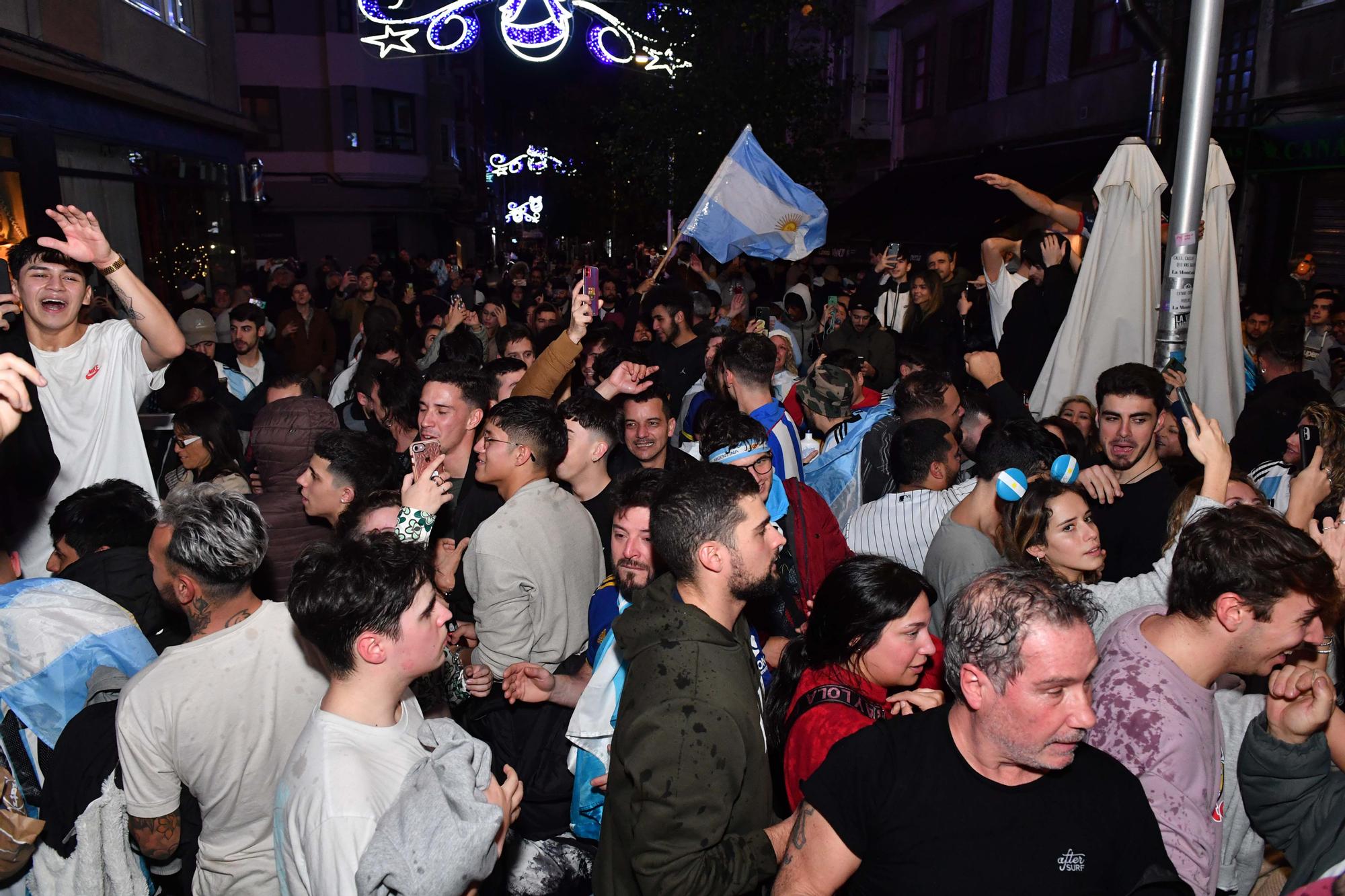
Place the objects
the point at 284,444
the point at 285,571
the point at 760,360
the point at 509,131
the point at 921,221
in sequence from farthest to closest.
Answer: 1. the point at 509,131
2. the point at 921,221
3. the point at 760,360
4. the point at 284,444
5. the point at 285,571

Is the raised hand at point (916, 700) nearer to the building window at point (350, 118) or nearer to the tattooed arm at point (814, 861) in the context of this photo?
the tattooed arm at point (814, 861)

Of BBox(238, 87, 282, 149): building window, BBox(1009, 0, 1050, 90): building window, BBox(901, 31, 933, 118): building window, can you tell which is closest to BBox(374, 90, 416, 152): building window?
BBox(238, 87, 282, 149): building window

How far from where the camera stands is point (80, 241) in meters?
4.24

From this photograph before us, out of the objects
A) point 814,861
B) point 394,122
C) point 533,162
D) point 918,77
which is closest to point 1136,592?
point 814,861

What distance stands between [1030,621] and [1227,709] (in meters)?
1.38

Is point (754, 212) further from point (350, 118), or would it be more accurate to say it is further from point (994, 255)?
point (350, 118)

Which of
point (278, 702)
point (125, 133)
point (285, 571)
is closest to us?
point (278, 702)

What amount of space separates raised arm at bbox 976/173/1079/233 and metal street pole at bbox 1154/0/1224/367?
1354 millimetres

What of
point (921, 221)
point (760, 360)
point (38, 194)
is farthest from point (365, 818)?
point (921, 221)

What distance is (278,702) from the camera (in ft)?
9.95

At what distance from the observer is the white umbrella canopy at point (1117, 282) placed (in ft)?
20.7

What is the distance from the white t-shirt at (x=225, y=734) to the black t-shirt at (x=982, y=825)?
1.70 meters

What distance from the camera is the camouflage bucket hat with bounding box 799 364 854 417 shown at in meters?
6.82

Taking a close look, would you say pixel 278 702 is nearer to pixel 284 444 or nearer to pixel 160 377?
pixel 284 444
